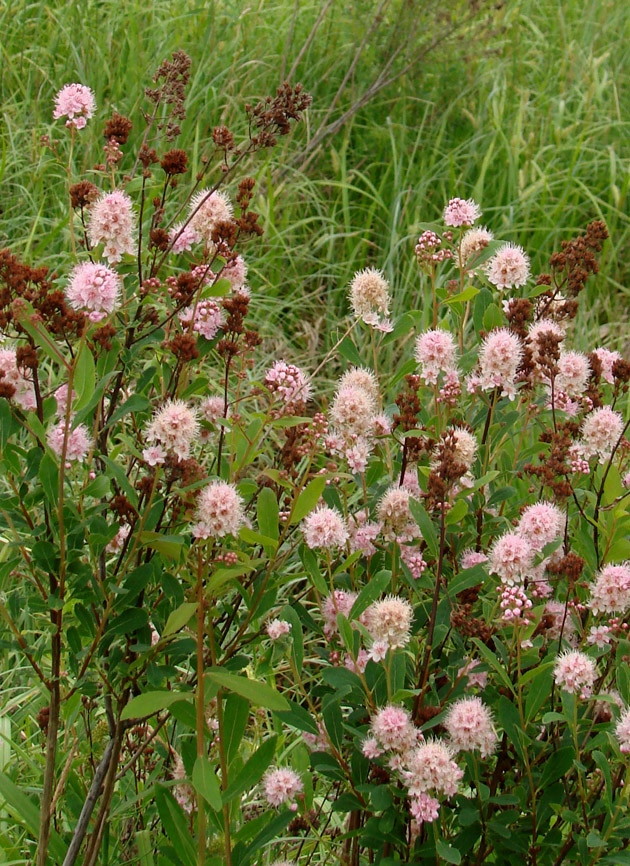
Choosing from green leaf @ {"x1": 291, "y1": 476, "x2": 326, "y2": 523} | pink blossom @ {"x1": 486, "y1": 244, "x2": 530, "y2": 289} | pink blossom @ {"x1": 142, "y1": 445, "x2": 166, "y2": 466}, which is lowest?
pink blossom @ {"x1": 142, "y1": 445, "x2": 166, "y2": 466}

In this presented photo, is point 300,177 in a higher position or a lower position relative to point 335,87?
lower

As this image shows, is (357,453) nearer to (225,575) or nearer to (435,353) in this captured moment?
(435,353)

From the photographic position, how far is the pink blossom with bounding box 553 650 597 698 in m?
1.26

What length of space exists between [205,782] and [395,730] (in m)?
0.27

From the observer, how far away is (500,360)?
1.45 meters

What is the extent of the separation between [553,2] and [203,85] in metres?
2.67

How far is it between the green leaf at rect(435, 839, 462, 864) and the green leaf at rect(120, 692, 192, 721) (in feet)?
1.28

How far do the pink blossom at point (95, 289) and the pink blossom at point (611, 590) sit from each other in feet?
2.41

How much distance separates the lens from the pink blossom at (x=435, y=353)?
4.95ft

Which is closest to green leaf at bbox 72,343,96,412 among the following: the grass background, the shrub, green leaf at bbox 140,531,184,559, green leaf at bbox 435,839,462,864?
the shrub

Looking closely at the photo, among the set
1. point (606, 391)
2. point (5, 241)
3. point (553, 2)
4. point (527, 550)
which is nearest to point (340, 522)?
point (527, 550)

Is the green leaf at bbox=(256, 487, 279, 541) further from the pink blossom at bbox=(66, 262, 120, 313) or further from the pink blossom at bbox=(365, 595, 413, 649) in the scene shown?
the pink blossom at bbox=(66, 262, 120, 313)

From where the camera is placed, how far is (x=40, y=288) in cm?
122

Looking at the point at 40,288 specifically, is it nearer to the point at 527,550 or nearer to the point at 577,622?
the point at 527,550
